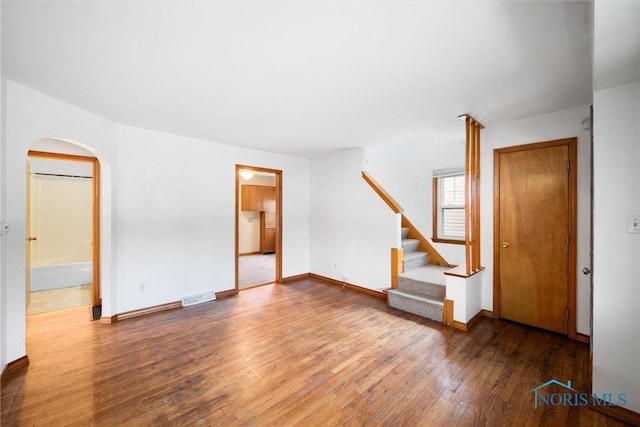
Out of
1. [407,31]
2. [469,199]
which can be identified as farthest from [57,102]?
[469,199]

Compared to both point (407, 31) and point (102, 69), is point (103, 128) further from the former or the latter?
point (407, 31)

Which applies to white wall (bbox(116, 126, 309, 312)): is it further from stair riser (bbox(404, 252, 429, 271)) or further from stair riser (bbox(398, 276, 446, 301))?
stair riser (bbox(404, 252, 429, 271))

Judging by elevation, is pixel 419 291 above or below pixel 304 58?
below

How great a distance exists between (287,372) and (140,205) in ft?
9.24

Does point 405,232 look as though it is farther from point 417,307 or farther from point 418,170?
point 417,307

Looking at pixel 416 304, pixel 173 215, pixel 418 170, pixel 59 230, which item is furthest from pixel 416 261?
pixel 59 230

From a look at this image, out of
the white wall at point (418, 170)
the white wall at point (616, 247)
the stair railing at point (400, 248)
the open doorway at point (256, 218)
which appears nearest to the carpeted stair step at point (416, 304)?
the stair railing at point (400, 248)

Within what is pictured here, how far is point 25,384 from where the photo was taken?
197cm

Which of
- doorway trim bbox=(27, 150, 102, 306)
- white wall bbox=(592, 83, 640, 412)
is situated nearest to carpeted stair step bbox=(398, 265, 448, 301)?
white wall bbox=(592, 83, 640, 412)

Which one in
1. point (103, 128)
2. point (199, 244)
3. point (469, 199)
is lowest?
point (199, 244)

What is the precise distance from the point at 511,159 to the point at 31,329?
5.92m

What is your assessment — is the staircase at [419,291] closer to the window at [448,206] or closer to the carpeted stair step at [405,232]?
the carpeted stair step at [405,232]

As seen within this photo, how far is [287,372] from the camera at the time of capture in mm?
2129

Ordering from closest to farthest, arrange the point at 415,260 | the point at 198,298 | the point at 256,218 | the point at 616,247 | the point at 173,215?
1. the point at 616,247
2. the point at 173,215
3. the point at 198,298
4. the point at 415,260
5. the point at 256,218
